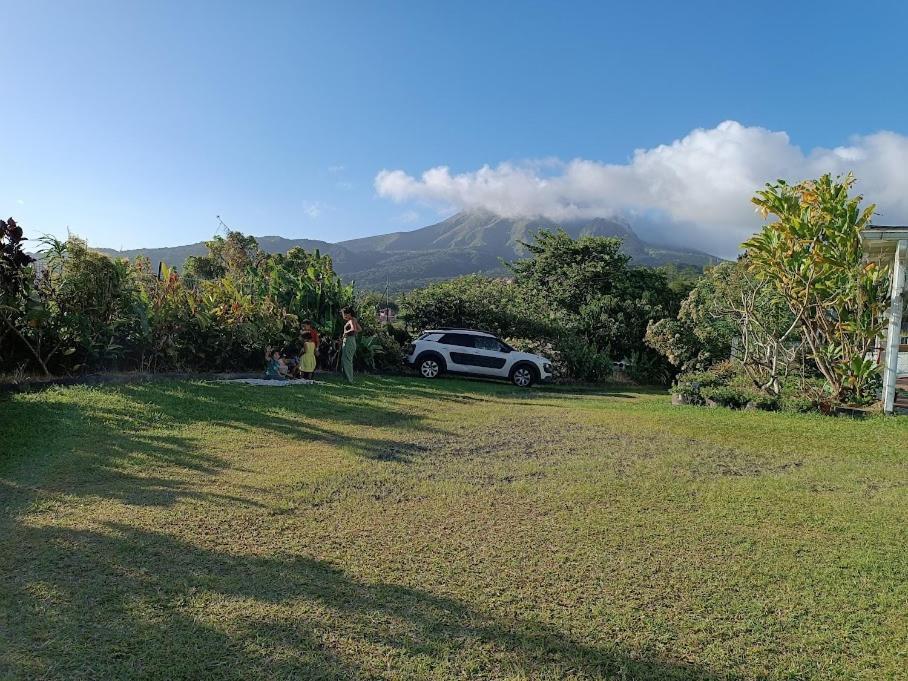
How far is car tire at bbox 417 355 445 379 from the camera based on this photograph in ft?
50.2

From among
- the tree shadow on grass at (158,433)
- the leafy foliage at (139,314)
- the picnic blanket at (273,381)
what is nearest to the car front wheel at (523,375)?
the leafy foliage at (139,314)

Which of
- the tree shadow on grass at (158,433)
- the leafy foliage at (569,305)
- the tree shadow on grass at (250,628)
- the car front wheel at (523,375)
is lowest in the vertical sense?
the tree shadow on grass at (250,628)

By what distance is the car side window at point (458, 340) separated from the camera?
1536 cm

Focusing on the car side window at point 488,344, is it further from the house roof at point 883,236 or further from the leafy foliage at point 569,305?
the house roof at point 883,236

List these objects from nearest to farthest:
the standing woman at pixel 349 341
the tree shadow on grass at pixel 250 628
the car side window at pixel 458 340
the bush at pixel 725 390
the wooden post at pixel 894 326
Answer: the tree shadow on grass at pixel 250 628 < the wooden post at pixel 894 326 < the bush at pixel 725 390 < the standing woman at pixel 349 341 < the car side window at pixel 458 340

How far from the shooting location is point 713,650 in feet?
9.71

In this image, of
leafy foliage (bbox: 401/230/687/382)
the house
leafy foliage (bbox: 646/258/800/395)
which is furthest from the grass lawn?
leafy foliage (bbox: 401/230/687/382)

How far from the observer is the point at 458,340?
15391 millimetres

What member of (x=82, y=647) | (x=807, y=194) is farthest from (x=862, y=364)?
(x=82, y=647)

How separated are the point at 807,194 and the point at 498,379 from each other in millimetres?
8434

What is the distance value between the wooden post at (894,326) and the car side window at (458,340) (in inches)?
347

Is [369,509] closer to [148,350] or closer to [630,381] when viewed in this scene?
[148,350]

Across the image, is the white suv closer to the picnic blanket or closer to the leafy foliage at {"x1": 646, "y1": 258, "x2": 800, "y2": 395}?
the picnic blanket

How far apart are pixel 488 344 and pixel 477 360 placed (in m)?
0.52
